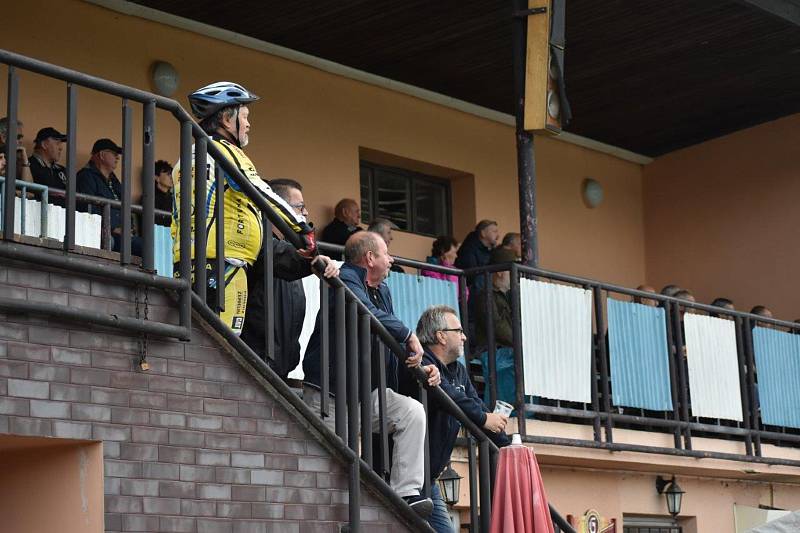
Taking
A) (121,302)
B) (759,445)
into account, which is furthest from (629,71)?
(121,302)

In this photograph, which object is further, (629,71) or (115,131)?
(629,71)

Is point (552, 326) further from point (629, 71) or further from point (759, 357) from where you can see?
point (629, 71)

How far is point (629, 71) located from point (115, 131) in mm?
5593

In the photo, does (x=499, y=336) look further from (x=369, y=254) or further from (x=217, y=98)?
(x=217, y=98)

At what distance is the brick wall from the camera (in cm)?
602

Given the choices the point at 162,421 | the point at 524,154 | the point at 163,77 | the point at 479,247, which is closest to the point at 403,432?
the point at 162,421

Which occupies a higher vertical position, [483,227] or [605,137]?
[605,137]

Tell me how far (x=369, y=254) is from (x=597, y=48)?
7473 millimetres

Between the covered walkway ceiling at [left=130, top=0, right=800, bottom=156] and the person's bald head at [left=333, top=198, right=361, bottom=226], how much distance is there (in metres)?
1.62

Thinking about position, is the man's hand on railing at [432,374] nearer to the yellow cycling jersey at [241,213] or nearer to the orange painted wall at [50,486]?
the yellow cycling jersey at [241,213]

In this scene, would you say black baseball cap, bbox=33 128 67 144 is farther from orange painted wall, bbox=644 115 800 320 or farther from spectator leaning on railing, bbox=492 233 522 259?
orange painted wall, bbox=644 115 800 320

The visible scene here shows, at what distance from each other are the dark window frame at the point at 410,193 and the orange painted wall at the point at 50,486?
8.96 metres

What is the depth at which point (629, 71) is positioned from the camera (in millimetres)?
15555

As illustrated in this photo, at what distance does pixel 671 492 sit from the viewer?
45.0 ft
